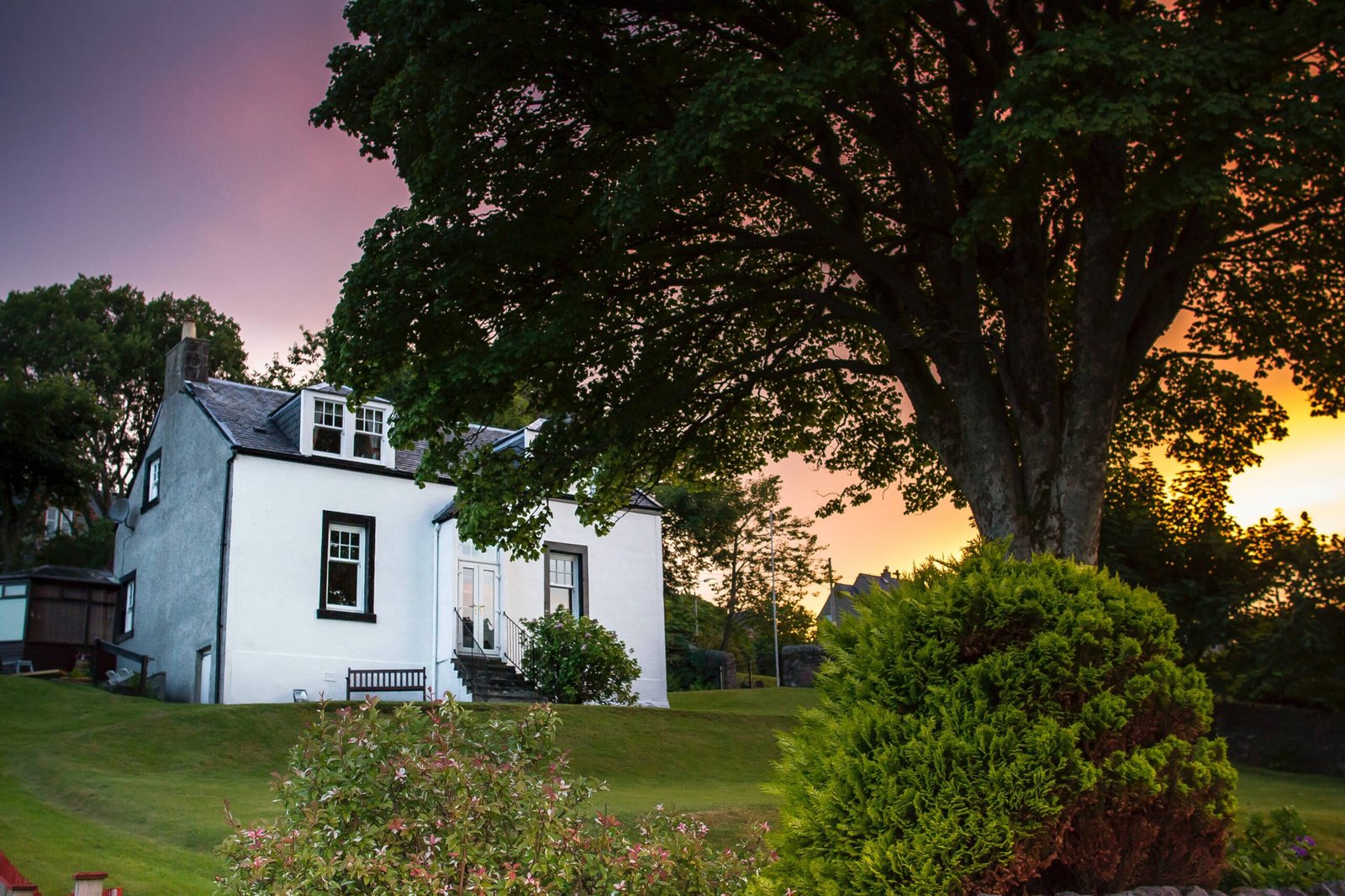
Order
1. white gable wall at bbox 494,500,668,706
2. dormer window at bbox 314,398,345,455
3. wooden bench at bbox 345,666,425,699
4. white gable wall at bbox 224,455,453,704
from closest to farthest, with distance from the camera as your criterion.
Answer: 1. white gable wall at bbox 224,455,453,704
2. wooden bench at bbox 345,666,425,699
3. dormer window at bbox 314,398,345,455
4. white gable wall at bbox 494,500,668,706

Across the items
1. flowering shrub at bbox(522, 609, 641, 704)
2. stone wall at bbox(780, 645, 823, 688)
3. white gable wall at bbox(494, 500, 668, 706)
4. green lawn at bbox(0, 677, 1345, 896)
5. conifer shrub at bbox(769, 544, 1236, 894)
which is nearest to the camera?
conifer shrub at bbox(769, 544, 1236, 894)

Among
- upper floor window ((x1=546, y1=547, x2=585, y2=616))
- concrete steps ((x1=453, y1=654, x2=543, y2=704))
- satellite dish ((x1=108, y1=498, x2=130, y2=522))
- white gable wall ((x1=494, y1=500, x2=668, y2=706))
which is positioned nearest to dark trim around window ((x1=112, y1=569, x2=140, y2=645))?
satellite dish ((x1=108, y1=498, x2=130, y2=522))

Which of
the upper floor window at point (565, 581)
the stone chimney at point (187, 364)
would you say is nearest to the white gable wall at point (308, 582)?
the upper floor window at point (565, 581)

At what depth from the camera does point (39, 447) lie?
148ft

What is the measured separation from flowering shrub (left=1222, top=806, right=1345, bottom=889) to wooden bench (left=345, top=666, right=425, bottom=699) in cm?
1973

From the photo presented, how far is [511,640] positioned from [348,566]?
14.2ft

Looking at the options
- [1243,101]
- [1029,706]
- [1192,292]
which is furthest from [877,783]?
[1192,292]

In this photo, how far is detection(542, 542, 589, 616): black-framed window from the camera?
28875 mm

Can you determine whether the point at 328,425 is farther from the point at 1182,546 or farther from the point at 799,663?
the point at 1182,546

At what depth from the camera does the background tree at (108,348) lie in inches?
2073

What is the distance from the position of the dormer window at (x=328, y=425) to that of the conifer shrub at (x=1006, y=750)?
22071 mm

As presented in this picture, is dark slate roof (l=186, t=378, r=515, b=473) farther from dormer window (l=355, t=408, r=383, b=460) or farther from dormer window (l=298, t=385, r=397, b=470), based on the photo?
dormer window (l=355, t=408, r=383, b=460)

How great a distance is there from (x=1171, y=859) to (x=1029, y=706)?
1443 mm

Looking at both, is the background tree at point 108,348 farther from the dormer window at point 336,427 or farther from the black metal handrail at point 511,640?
the black metal handrail at point 511,640
